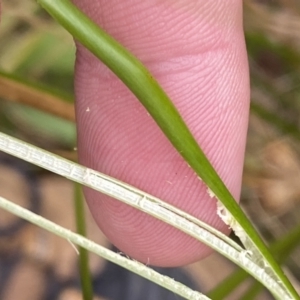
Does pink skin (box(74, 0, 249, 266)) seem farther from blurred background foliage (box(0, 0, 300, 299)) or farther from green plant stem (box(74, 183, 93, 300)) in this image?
blurred background foliage (box(0, 0, 300, 299))

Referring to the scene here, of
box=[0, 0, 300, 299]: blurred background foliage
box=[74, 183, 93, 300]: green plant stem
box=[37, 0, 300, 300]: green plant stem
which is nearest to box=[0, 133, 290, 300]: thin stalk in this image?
box=[37, 0, 300, 300]: green plant stem

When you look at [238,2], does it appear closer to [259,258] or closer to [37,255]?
[259,258]

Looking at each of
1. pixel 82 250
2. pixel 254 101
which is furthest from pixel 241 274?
pixel 254 101

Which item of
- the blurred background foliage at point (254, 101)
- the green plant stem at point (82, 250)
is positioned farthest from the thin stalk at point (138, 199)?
the blurred background foliage at point (254, 101)

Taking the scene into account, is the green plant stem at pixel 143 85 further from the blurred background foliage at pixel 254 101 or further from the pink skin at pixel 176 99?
the blurred background foliage at pixel 254 101

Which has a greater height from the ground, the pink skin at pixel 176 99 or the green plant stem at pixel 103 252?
the pink skin at pixel 176 99

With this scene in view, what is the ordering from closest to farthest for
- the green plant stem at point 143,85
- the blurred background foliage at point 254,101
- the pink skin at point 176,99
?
the green plant stem at point 143,85 < the pink skin at point 176,99 < the blurred background foliage at point 254,101
